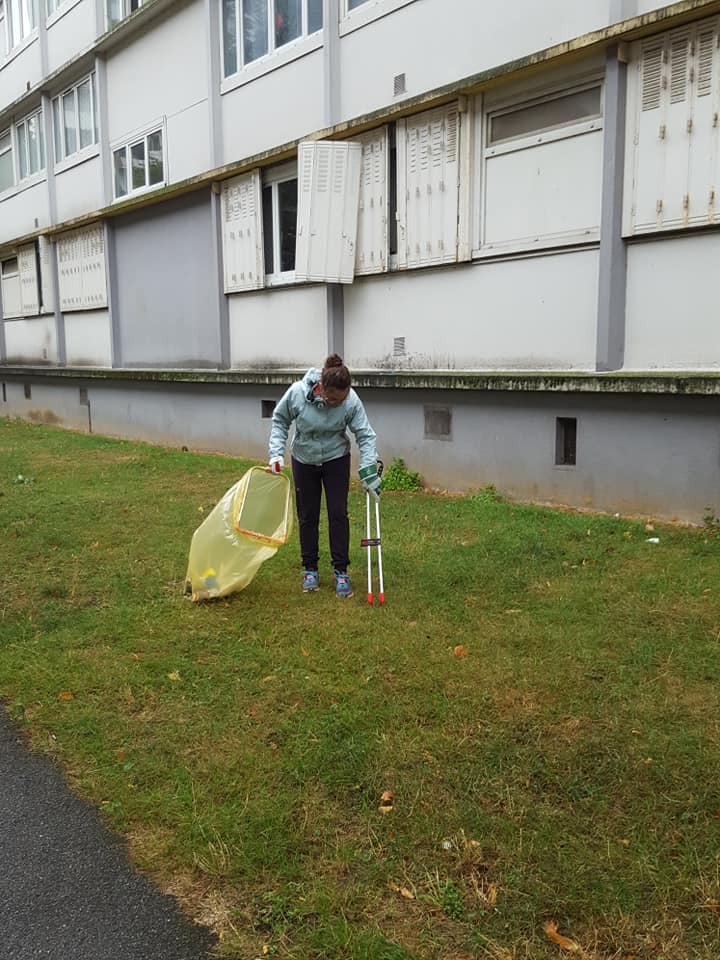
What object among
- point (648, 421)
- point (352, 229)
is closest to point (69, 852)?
point (648, 421)

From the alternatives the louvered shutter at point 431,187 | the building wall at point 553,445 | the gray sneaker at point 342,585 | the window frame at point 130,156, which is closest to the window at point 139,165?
the window frame at point 130,156

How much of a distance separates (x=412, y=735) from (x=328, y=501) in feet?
7.80

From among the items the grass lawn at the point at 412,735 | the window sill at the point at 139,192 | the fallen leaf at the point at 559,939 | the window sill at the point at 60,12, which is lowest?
the fallen leaf at the point at 559,939

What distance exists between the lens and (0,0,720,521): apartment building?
287 inches

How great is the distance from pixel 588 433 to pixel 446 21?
187 inches

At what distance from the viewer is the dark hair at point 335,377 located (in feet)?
17.4

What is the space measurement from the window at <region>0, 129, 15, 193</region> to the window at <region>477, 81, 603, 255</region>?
16478mm

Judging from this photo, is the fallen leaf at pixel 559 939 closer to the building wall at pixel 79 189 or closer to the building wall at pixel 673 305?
the building wall at pixel 673 305

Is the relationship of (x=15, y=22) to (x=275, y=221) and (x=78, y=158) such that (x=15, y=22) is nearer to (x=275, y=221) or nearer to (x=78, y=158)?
(x=78, y=158)

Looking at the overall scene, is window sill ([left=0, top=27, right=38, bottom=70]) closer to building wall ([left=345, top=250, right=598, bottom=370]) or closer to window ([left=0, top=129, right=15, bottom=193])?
window ([left=0, top=129, right=15, bottom=193])

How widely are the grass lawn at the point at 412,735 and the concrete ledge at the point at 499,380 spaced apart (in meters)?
1.25

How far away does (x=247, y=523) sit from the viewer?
223 inches

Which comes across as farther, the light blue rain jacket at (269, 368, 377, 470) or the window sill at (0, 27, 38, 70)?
the window sill at (0, 27, 38, 70)

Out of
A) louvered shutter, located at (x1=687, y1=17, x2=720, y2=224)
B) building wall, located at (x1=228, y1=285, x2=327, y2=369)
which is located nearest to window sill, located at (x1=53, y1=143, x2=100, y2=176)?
building wall, located at (x1=228, y1=285, x2=327, y2=369)
